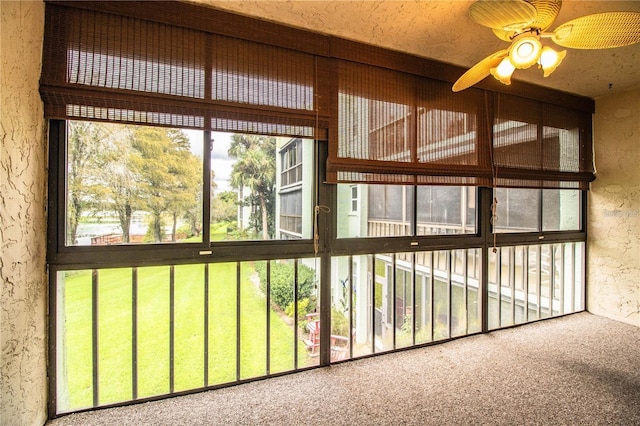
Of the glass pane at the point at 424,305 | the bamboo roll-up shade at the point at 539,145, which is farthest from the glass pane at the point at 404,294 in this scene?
the bamboo roll-up shade at the point at 539,145

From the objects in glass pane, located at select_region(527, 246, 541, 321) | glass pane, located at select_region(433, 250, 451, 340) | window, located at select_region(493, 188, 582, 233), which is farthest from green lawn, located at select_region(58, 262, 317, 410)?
glass pane, located at select_region(527, 246, 541, 321)

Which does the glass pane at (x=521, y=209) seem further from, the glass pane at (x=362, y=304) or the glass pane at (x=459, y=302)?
the glass pane at (x=362, y=304)

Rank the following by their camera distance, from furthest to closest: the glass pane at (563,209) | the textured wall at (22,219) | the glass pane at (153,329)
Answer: the glass pane at (563,209) < the glass pane at (153,329) < the textured wall at (22,219)

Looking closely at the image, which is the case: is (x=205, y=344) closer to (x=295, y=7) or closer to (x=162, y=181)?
(x=162, y=181)

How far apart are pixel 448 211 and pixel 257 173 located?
204cm

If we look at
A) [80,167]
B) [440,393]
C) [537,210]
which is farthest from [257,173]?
[537,210]

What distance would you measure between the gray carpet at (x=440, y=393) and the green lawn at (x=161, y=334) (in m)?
0.15

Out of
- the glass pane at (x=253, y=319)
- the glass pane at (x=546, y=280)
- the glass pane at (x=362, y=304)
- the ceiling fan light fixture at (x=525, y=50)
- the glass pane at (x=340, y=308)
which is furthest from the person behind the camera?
the glass pane at (x=546, y=280)

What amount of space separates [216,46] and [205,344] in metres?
1.97

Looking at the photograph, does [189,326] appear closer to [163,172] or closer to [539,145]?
[163,172]

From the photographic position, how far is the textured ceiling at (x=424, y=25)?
1832mm

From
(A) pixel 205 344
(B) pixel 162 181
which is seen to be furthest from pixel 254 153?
(A) pixel 205 344

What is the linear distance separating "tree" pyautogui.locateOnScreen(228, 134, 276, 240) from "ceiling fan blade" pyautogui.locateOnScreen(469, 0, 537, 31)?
1.40m

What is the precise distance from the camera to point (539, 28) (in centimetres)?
149
